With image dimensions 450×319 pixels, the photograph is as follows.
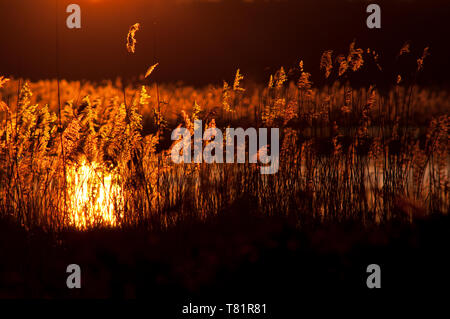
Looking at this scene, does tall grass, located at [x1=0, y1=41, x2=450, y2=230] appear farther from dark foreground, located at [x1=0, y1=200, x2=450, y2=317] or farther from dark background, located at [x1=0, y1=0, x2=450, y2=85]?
dark background, located at [x1=0, y1=0, x2=450, y2=85]

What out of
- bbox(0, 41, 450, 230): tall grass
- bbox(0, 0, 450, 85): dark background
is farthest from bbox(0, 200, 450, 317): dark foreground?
bbox(0, 0, 450, 85): dark background

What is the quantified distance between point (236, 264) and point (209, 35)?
2861 cm

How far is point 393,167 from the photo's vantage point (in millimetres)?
3271

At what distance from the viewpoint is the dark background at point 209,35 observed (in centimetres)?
2264

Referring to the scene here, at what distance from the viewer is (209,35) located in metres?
30.3

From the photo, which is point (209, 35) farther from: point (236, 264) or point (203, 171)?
point (236, 264)

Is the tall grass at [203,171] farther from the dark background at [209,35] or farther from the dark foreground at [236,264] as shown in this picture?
the dark background at [209,35]

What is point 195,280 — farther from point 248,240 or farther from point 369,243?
point 369,243

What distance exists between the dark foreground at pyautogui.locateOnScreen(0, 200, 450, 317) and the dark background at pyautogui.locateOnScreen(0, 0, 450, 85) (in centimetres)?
1643

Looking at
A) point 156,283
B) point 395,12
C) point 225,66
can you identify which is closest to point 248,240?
point 156,283

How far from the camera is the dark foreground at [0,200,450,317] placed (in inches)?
94.6

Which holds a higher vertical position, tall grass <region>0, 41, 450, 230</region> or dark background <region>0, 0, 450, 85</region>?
dark background <region>0, 0, 450, 85</region>

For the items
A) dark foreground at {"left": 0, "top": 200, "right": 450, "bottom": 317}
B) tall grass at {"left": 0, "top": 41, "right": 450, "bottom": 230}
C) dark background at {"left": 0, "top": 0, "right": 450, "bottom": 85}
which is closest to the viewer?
dark foreground at {"left": 0, "top": 200, "right": 450, "bottom": 317}
